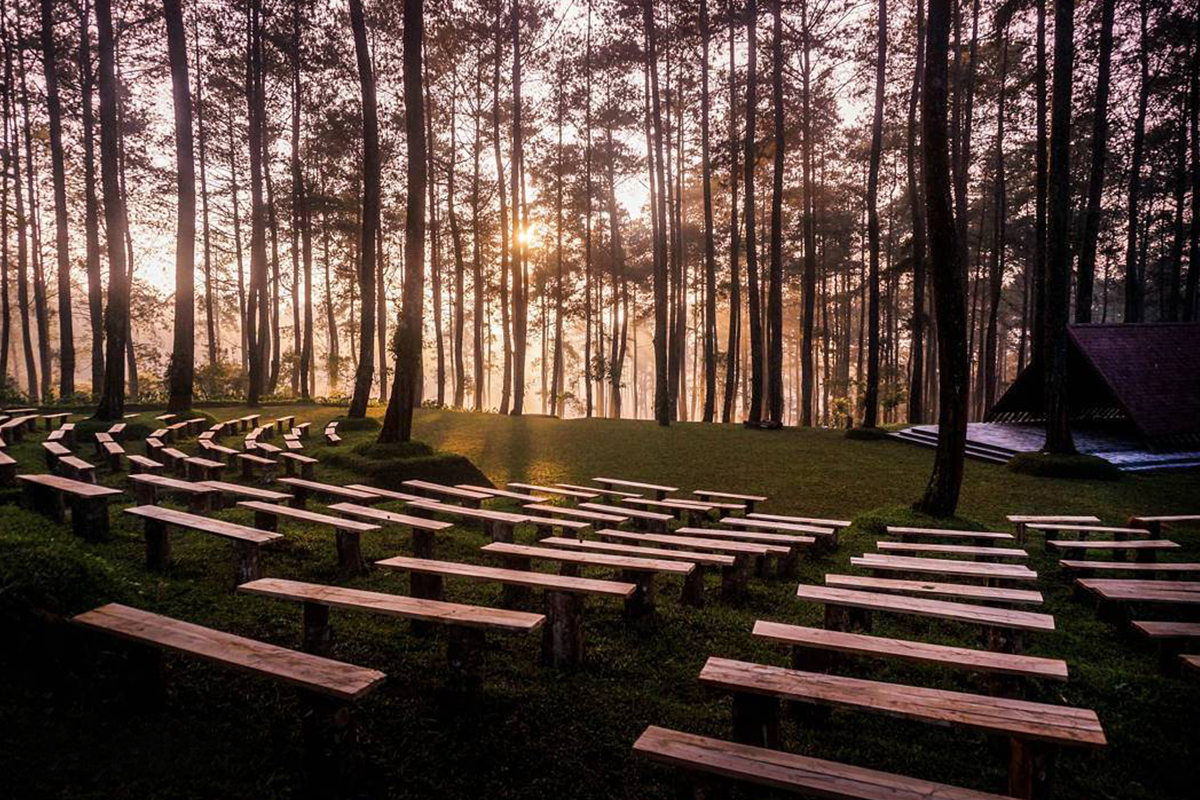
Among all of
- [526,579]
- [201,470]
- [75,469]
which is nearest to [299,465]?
[201,470]

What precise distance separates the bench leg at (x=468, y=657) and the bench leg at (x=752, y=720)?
4.82 feet

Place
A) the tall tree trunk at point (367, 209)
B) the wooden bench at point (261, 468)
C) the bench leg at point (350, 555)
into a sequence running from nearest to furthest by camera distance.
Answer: the bench leg at point (350, 555) < the wooden bench at point (261, 468) < the tall tree trunk at point (367, 209)

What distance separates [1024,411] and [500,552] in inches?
784

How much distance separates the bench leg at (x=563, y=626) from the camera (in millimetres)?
3850

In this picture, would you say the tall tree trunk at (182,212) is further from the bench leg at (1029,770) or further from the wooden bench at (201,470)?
the bench leg at (1029,770)

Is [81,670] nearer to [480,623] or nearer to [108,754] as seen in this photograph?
[108,754]

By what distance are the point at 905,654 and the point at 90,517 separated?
23.8 ft

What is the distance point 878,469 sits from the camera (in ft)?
43.2

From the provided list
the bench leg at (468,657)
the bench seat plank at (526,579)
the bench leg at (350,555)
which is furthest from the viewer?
the bench leg at (350,555)

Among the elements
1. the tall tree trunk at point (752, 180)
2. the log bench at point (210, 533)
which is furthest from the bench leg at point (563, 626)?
the tall tree trunk at point (752, 180)

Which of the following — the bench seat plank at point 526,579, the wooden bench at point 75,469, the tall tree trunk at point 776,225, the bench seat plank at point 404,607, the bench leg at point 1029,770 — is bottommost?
the bench leg at point 1029,770

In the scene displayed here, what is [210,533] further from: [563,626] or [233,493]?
[563,626]

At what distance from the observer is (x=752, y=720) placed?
2.76 m

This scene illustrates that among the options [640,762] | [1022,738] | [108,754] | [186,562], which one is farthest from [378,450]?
[1022,738]
